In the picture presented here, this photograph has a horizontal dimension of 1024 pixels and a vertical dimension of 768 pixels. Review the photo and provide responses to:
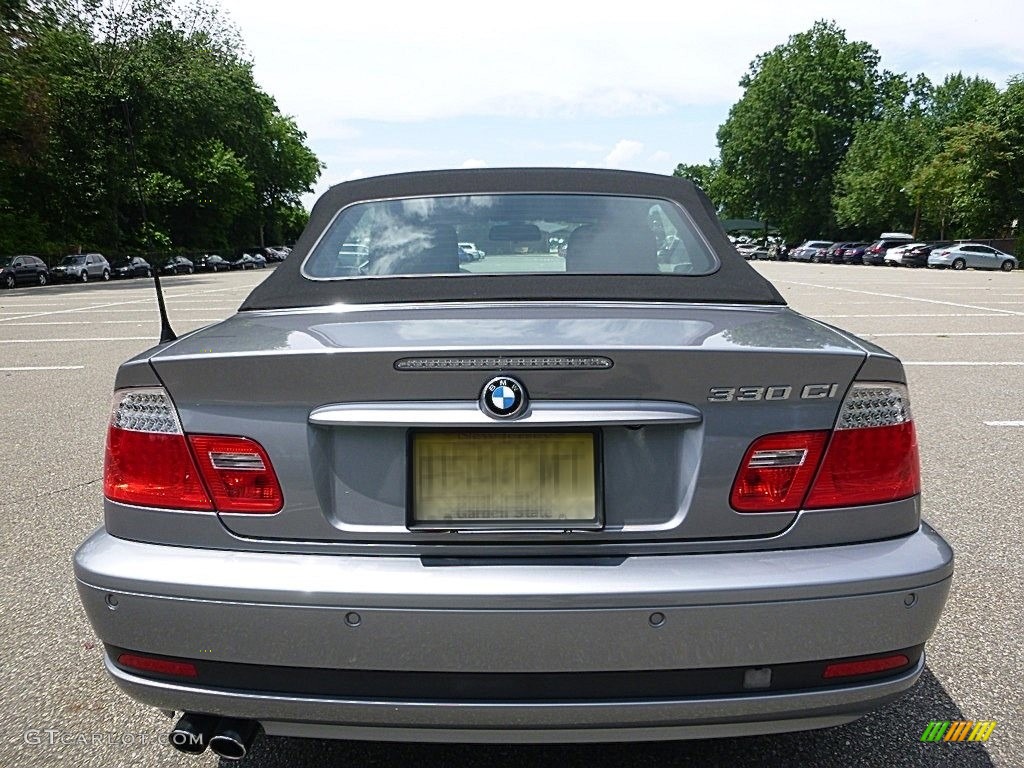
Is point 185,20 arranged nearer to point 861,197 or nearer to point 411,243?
point 861,197

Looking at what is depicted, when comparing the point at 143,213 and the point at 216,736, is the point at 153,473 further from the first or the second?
the point at 143,213

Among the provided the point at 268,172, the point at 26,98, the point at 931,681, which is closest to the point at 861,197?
the point at 268,172

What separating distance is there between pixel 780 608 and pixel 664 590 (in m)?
0.26

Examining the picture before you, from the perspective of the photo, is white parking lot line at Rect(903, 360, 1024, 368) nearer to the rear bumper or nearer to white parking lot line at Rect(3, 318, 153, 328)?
the rear bumper

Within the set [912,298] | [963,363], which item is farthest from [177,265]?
[963,363]

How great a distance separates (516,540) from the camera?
1.97m

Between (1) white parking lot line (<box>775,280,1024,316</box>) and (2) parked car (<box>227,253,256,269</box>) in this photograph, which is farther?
(2) parked car (<box>227,253,256,269</box>)

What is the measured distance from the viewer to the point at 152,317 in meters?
18.7

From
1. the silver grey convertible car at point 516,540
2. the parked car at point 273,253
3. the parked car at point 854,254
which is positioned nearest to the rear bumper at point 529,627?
the silver grey convertible car at point 516,540

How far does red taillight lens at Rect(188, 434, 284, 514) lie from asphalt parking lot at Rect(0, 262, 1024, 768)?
89 cm

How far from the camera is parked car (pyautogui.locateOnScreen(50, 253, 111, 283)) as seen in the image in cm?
4050

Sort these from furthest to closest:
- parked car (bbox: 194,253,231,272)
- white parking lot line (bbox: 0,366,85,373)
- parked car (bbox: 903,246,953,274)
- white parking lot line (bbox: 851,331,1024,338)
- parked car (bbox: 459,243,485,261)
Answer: parked car (bbox: 194,253,231,272)
parked car (bbox: 903,246,953,274)
white parking lot line (bbox: 851,331,1024,338)
white parking lot line (bbox: 0,366,85,373)
parked car (bbox: 459,243,485,261)

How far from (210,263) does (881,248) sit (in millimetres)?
42351

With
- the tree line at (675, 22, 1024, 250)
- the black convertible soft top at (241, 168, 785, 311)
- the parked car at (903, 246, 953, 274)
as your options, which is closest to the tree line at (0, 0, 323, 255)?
the black convertible soft top at (241, 168, 785, 311)
